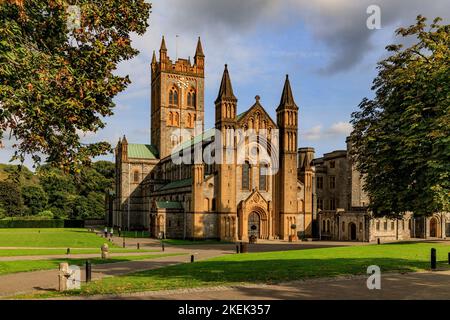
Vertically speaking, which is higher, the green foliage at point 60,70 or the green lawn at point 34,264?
the green foliage at point 60,70

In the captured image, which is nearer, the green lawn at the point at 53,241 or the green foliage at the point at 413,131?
the green foliage at the point at 413,131

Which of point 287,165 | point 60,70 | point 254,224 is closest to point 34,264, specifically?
point 60,70

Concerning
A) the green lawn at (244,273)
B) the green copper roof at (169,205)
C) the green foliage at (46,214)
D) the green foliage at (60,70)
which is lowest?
the green foliage at (46,214)

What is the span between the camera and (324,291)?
50.6 ft

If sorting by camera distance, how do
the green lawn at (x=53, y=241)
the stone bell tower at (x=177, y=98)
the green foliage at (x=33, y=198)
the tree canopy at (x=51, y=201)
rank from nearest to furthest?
the green lawn at (x=53, y=241) < the stone bell tower at (x=177, y=98) < the tree canopy at (x=51, y=201) < the green foliage at (x=33, y=198)

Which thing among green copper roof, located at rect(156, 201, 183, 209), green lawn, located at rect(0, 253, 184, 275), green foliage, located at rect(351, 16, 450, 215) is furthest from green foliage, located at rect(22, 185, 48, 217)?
green foliage, located at rect(351, 16, 450, 215)

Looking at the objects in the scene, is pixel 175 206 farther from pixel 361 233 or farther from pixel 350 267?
pixel 350 267

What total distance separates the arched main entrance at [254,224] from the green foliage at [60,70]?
135 ft

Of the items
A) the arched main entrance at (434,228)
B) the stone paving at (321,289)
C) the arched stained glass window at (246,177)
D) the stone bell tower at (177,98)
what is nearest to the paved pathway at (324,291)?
the stone paving at (321,289)

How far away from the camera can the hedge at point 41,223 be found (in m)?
88.2

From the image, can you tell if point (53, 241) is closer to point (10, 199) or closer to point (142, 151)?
point (142, 151)

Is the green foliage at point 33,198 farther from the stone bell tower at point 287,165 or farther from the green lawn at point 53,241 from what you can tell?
the stone bell tower at point 287,165

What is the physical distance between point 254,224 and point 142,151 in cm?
3884

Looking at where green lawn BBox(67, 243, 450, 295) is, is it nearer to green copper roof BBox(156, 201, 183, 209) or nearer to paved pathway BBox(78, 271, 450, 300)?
paved pathway BBox(78, 271, 450, 300)
